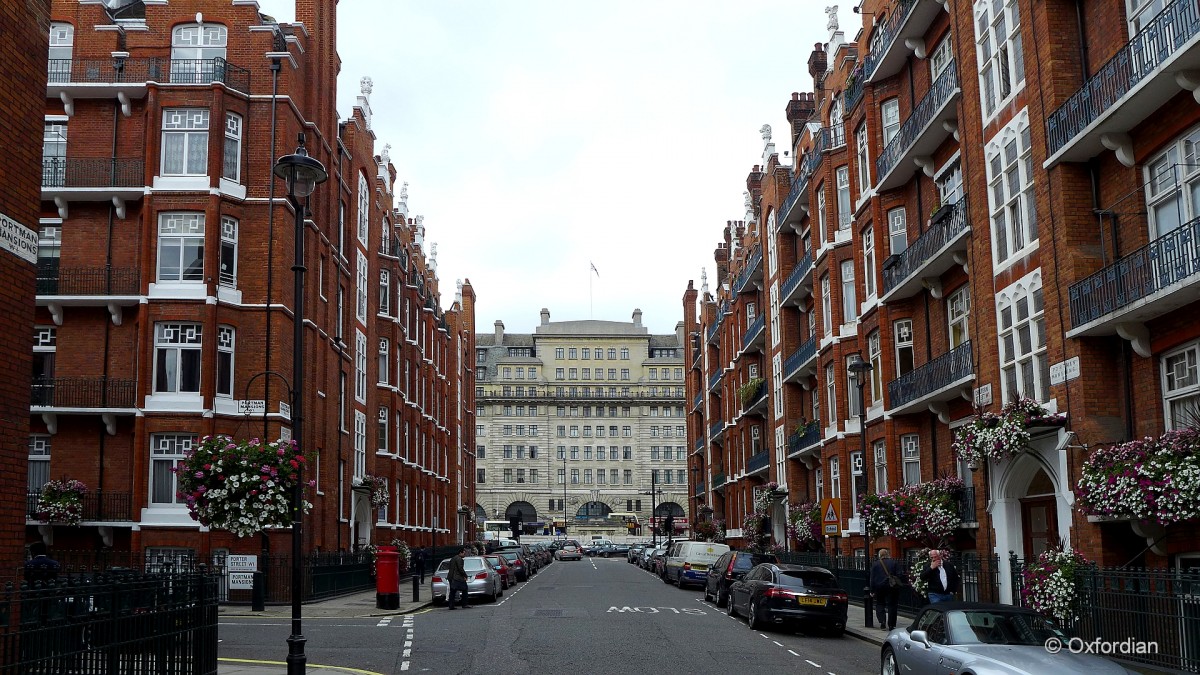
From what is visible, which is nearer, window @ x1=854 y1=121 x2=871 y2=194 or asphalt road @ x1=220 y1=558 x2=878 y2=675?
asphalt road @ x1=220 y1=558 x2=878 y2=675

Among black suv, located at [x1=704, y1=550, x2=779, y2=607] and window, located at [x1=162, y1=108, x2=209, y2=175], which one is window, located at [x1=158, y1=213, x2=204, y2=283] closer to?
window, located at [x1=162, y1=108, x2=209, y2=175]

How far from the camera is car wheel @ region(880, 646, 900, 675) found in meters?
13.5

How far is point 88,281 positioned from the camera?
31328 mm

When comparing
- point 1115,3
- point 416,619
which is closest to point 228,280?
point 416,619

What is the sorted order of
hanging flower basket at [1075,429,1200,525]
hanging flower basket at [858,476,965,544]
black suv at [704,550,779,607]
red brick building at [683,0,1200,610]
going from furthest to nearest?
1. black suv at [704,550,779,607]
2. hanging flower basket at [858,476,965,544]
3. red brick building at [683,0,1200,610]
4. hanging flower basket at [1075,429,1200,525]

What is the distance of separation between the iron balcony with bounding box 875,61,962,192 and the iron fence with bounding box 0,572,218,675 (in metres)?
19.0

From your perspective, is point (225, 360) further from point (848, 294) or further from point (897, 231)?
point (897, 231)

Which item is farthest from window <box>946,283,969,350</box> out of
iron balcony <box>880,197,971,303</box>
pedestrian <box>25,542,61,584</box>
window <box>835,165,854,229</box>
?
pedestrian <box>25,542,61,584</box>

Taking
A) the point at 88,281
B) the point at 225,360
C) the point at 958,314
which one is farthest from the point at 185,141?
the point at 958,314

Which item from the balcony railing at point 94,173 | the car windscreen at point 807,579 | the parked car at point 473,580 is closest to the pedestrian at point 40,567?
the parked car at point 473,580

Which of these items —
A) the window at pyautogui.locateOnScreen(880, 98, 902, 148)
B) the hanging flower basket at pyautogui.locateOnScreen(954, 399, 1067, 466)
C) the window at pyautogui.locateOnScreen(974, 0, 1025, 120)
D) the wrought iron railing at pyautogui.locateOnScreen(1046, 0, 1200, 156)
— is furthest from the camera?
the window at pyautogui.locateOnScreen(880, 98, 902, 148)

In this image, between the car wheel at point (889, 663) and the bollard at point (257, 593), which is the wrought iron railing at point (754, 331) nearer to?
the bollard at point (257, 593)

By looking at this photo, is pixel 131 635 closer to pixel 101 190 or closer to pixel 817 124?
pixel 101 190

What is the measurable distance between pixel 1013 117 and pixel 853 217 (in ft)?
39.2
